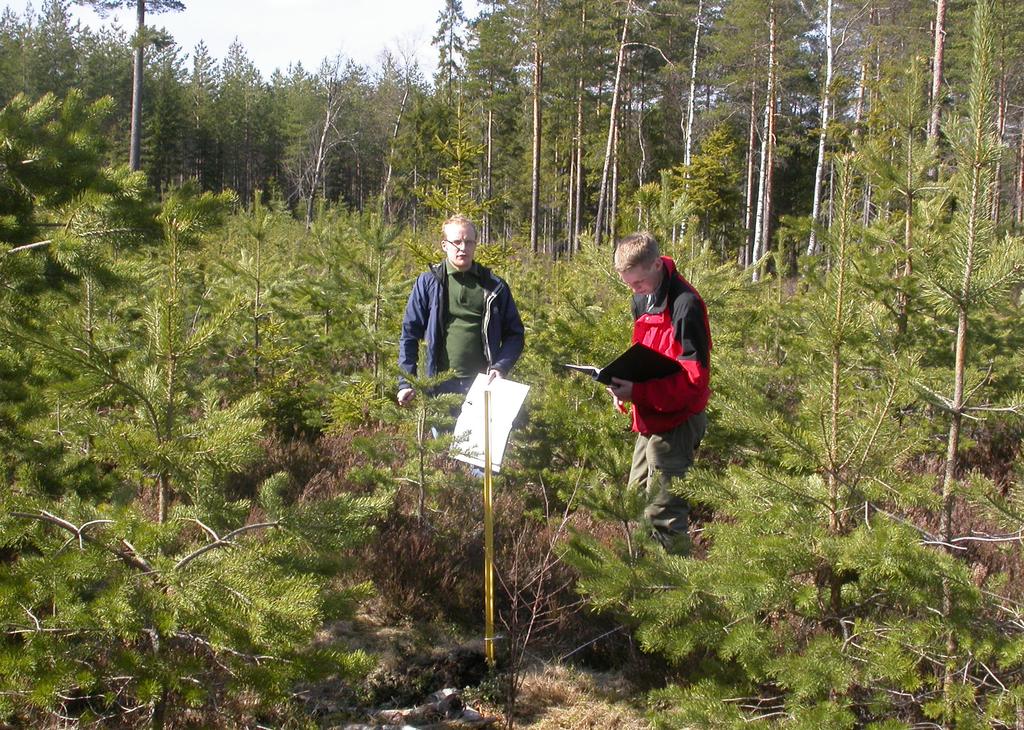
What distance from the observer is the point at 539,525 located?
16.7 ft

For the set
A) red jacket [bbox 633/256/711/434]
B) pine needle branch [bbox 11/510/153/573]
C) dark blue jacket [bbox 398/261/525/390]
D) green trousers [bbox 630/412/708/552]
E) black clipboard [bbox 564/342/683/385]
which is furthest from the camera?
dark blue jacket [bbox 398/261/525/390]

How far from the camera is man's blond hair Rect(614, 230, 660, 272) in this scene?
11.5 ft

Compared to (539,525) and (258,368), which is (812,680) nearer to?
(539,525)

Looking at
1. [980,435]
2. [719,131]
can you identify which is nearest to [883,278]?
[980,435]

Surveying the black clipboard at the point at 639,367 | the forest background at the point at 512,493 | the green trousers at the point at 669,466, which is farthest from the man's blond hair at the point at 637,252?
the green trousers at the point at 669,466

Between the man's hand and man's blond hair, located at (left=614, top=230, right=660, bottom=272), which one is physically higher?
man's blond hair, located at (left=614, top=230, right=660, bottom=272)

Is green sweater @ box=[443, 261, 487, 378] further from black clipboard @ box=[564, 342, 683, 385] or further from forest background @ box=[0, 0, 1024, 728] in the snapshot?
black clipboard @ box=[564, 342, 683, 385]

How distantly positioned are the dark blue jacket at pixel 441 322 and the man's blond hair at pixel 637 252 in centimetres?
142

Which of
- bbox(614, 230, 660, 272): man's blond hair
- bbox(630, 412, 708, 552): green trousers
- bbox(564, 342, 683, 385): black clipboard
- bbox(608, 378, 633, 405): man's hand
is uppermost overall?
bbox(614, 230, 660, 272): man's blond hair

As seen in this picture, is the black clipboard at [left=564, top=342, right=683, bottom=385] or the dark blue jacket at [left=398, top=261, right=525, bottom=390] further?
the dark blue jacket at [left=398, top=261, right=525, bottom=390]

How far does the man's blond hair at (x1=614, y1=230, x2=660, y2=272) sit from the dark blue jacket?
1.42 metres

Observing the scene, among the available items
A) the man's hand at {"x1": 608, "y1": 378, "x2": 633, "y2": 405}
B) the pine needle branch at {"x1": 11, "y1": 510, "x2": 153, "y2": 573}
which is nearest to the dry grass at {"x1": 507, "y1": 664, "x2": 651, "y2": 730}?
the man's hand at {"x1": 608, "y1": 378, "x2": 633, "y2": 405}

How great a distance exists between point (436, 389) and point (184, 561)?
9.08ft

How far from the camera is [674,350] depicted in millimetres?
3619
